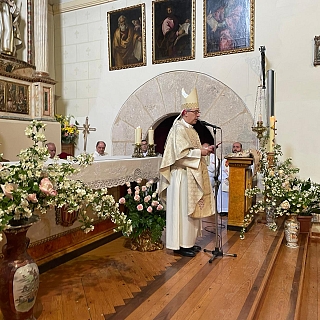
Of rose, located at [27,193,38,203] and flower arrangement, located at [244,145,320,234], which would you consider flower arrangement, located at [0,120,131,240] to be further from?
flower arrangement, located at [244,145,320,234]

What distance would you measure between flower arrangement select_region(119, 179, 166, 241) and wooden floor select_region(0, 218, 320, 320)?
281 millimetres

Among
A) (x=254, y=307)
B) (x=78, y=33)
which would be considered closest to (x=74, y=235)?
(x=254, y=307)

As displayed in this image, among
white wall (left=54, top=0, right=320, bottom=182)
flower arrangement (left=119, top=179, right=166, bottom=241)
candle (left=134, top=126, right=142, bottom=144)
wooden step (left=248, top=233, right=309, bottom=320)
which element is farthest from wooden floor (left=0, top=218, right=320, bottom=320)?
white wall (left=54, top=0, right=320, bottom=182)

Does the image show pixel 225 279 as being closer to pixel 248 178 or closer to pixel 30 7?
pixel 248 178

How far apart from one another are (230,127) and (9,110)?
4.29 m

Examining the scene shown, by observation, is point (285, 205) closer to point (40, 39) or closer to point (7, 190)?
point (7, 190)

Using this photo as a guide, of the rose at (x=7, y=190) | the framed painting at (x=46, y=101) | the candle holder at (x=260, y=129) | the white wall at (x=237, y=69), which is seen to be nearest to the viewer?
the rose at (x=7, y=190)

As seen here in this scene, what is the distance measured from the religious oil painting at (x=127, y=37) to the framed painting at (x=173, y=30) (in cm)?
32

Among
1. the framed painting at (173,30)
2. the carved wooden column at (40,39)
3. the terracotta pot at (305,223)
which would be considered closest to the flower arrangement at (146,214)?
the terracotta pot at (305,223)

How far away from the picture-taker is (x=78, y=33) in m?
8.00

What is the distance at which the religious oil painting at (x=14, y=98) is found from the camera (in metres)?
5.95

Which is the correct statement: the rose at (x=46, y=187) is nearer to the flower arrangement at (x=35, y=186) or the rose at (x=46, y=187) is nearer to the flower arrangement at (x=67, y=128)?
A: the flower arrangement at (x=35, y=186)

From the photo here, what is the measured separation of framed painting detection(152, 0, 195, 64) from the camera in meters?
6.74

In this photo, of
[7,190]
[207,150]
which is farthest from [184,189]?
[7,190]
